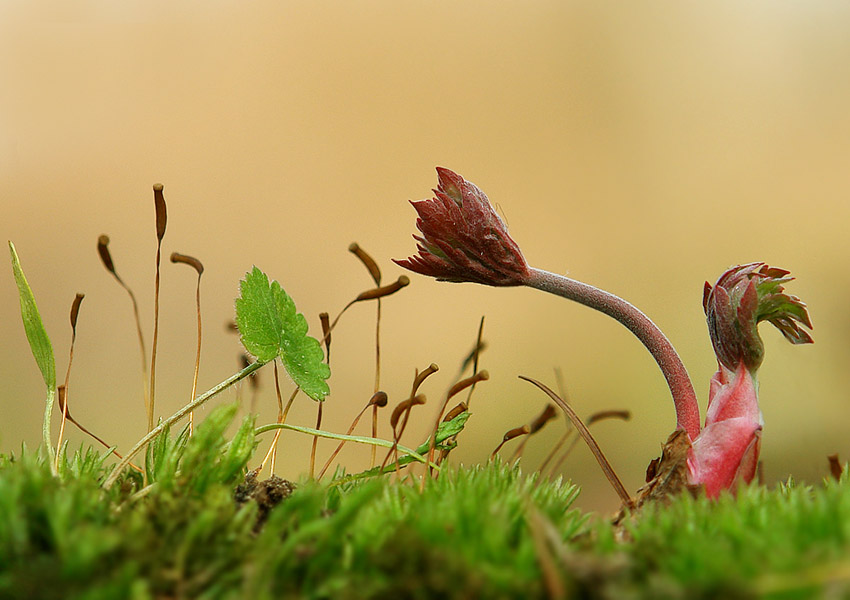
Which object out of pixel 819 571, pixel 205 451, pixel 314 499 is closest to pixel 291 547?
pixel 314 499

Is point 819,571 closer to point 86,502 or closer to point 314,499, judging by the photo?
point 314,499

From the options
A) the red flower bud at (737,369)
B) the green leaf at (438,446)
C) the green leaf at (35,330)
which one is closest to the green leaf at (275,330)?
the green leaf at (438,446)

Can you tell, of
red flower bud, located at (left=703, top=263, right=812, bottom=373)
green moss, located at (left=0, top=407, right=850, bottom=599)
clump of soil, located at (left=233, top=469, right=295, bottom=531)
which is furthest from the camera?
red flower bud, located at (left=703, top=263, right=812, bottom=373)

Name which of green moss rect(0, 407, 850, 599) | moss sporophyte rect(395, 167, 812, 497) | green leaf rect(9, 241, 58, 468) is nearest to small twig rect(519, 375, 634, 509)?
moss sporophyte rect(395, 167, 812, 497)

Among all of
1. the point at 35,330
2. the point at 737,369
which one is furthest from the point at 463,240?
the point at 35,330

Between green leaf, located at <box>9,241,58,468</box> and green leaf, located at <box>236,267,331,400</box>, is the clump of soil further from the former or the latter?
green leaf, located at <box>9,241,58,468</box>

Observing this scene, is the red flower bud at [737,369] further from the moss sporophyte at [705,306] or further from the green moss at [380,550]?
the green moss at [380,550]
